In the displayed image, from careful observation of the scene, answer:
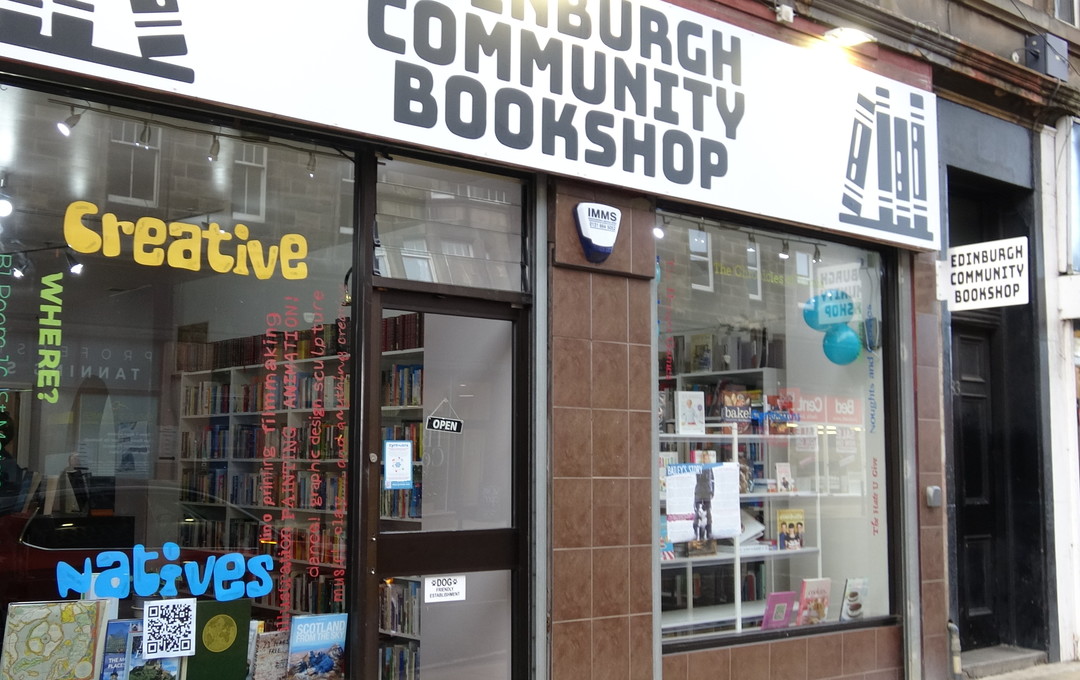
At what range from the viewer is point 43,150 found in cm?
518

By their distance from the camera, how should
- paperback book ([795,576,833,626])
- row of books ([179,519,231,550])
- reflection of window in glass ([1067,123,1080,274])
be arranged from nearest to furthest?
1. row of books ([179,519,231,550])
2. paperback book ([795,576,833,626])
3. reflection of window in glass ([1067,123,1080,274])

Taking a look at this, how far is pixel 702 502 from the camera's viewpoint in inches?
305

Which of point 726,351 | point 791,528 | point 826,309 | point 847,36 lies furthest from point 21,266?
point 847,36

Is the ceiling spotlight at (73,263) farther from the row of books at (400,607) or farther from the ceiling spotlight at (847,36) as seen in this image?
the ceiling spotlight at (847,36)

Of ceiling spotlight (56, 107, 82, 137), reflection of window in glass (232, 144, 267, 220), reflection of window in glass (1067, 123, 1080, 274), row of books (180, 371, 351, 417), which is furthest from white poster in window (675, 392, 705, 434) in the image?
reflection of window in glass (1067, 123, 1080, 274)

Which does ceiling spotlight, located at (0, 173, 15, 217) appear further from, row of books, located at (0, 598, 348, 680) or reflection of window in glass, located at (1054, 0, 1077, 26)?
reflection of window in glass, located at (1054, 0, 1077, 26)

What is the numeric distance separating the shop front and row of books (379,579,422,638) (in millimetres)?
21

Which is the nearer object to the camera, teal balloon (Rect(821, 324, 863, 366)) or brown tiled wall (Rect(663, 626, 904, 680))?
brown tiled wall (Rect(663, 626, 904, 680))

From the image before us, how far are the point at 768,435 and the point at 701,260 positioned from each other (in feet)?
4.85

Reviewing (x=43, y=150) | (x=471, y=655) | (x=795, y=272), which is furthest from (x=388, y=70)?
(x=795, y=272)

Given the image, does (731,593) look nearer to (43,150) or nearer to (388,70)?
(388,70)

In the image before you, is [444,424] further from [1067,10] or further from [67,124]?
[1067,10]

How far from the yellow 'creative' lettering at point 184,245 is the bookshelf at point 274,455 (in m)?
0.37

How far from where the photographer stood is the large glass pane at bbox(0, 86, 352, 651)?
506 cm
